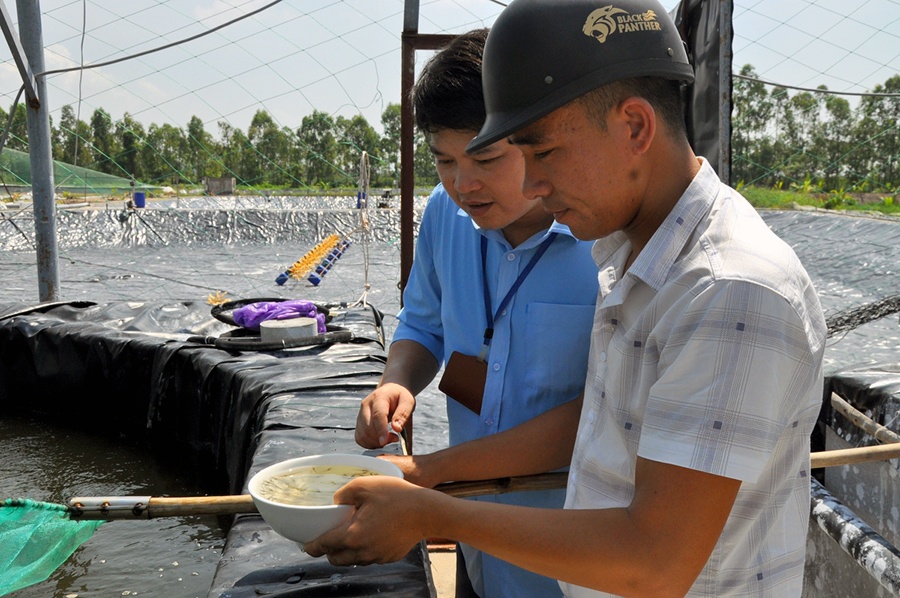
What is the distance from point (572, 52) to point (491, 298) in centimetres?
77

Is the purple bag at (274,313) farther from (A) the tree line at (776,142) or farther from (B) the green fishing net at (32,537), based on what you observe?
(A) the tree line at (776,142)

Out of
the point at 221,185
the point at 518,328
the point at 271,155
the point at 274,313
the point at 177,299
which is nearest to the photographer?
the point at 518,328

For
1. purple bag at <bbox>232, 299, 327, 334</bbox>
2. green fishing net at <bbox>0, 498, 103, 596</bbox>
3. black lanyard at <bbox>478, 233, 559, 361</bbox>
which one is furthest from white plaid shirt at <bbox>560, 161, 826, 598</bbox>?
purple bag at <bbox>232, 299, 327, 334</bbox>

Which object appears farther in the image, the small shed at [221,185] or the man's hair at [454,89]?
the small shed at [221,185]

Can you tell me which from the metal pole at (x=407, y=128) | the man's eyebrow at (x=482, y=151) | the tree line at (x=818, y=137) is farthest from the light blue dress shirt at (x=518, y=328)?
the tree line at (x=818, y=137)

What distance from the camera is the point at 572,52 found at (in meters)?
0.88

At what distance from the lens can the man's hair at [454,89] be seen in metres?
1.39

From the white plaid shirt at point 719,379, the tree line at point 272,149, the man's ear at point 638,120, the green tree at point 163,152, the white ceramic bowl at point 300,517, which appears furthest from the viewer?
the green tree at point 163,152

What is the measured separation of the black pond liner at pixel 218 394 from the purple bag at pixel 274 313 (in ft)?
0.52

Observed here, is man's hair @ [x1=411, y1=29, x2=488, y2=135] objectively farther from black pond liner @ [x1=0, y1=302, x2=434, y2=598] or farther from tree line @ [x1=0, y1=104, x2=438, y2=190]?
tree line @ [x1=0, y1=104, x2=438, y2=190]

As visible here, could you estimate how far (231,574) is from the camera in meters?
1.45

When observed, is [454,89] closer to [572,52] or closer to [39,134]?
[572,52]

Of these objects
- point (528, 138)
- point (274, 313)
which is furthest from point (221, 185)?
point (528, 138)

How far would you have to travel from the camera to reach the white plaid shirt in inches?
30.6
